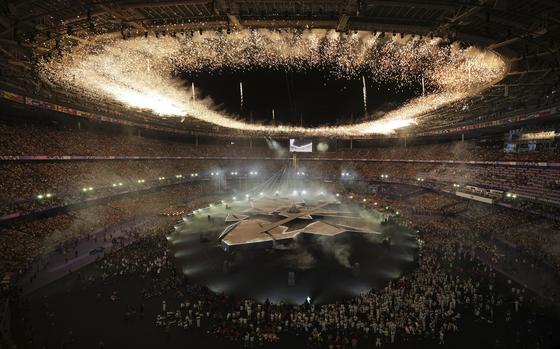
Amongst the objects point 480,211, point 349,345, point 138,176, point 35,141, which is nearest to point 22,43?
point 349,345

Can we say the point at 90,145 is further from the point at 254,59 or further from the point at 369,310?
the point at 369,310

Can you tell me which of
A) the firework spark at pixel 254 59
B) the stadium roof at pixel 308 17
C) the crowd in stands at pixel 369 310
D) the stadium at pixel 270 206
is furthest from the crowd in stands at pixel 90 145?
the stadium roof at pixel 308 17

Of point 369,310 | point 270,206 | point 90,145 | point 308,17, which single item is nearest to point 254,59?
point 308,17

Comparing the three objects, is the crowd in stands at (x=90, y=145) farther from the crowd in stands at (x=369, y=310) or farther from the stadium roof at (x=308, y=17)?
the stadium roof at (x=308, y=17)

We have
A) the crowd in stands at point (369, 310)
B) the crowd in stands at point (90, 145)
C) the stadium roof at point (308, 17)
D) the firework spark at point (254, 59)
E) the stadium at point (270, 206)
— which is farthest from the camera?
the crowd in stands at point (90, 145)

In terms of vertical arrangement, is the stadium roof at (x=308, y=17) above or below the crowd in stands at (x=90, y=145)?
above

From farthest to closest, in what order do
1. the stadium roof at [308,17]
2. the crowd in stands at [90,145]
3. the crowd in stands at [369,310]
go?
the crowd in stands at [90,145], the crowd in stands at [369,310], the stadium roof at [308,17]

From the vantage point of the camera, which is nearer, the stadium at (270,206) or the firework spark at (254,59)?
the stadium at (270,206)
